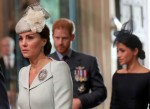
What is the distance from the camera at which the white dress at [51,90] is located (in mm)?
2195

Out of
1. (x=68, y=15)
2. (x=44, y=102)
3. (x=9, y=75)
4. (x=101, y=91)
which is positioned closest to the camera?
(x=44, y=102)

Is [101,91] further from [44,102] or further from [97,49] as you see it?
[97,49]

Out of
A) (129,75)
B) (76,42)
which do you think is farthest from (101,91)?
(76,42)

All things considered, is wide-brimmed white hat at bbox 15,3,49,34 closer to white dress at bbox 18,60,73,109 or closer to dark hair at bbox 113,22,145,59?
white dress at bbox 18,60,73,109

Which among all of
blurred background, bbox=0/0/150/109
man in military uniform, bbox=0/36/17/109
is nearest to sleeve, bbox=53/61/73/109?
man in military uniform, bbox=0/36/17/109

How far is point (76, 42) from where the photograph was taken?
196 inches

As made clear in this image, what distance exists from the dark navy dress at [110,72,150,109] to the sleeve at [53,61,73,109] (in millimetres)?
1039

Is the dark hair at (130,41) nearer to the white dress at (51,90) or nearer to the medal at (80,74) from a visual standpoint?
the medal at (80,74)

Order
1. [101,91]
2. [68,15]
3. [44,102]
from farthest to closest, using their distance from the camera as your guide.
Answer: [68,15] < [101,91] < [44,102]

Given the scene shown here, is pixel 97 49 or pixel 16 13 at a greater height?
pixel 16 13

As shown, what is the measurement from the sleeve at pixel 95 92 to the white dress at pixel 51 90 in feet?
2.78

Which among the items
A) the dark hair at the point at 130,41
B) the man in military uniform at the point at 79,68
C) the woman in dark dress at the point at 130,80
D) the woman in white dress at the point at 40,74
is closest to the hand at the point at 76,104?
the man in military uniform at the point at 79,68

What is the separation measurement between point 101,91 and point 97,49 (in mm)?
1847

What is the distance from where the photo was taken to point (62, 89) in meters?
2.20
